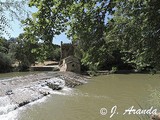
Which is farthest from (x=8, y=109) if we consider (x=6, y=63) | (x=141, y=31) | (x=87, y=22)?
(x=6, y=63)

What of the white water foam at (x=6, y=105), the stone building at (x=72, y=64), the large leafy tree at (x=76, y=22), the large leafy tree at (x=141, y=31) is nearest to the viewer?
the large leafy tree at (x=76, y=22)

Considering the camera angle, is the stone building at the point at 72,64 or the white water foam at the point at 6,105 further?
the stone building at the point at 72,64

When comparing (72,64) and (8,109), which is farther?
(72,64)

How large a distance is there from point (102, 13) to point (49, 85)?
17.2 metres

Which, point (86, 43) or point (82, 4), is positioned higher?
point (82, 4)

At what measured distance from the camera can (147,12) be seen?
4891 mm

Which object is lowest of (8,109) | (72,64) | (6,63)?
(8,109)

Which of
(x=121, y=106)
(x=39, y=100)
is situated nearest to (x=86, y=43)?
(x=121, y=106)

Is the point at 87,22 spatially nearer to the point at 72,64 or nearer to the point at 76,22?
the point at 76,22

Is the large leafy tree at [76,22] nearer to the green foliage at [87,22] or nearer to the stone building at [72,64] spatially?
the green foliage at [87,22]

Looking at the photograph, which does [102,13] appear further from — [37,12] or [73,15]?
[37,12]

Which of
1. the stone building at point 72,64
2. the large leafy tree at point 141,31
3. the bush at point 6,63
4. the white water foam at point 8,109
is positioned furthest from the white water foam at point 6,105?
the bush at point 6,63

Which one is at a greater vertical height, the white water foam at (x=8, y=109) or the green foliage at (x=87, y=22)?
the green foliage at (x=87, y=22)

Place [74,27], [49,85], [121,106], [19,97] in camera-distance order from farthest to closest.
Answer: [49,85] → [19,97] → [121,106] → [74,27]
